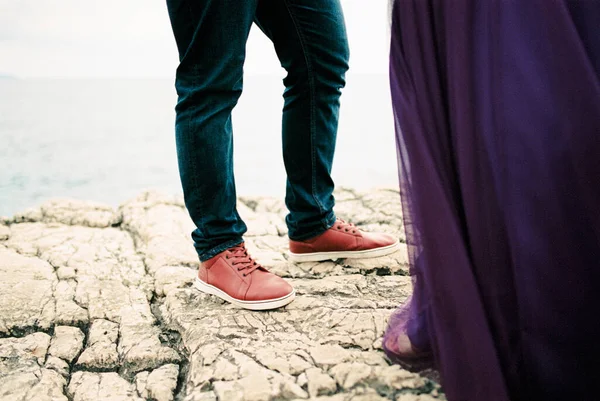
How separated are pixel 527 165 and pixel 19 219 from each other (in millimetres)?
1995

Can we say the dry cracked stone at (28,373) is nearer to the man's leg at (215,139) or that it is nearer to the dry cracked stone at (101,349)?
the dry cracked stone at (101,349)

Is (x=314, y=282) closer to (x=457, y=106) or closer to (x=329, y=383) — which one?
(x=329, y=383)

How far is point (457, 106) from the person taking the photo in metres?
0.86

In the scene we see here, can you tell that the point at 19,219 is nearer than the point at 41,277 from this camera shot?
No

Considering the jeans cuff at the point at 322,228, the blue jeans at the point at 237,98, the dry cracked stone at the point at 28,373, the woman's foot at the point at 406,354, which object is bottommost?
the dry cracked stone at the point at 28,373

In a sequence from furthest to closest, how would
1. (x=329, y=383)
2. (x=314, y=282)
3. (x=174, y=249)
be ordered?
(x=174, y=249) < (x=314, y=282) < (x=329, y=383)

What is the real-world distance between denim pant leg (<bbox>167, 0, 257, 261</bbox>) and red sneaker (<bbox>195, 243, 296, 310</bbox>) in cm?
3

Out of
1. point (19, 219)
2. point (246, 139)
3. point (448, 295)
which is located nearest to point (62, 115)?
point (246, 139)

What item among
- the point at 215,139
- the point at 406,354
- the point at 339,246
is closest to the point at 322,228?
the point at 339,246

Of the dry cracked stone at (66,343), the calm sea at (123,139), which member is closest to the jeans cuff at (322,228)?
the dry cracked stone at (66,343)

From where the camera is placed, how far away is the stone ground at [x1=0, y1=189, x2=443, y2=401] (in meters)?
0.98

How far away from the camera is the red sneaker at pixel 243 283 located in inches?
48.3

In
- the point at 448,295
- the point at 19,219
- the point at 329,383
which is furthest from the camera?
the point at 19,219

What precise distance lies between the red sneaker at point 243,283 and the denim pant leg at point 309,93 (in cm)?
24
